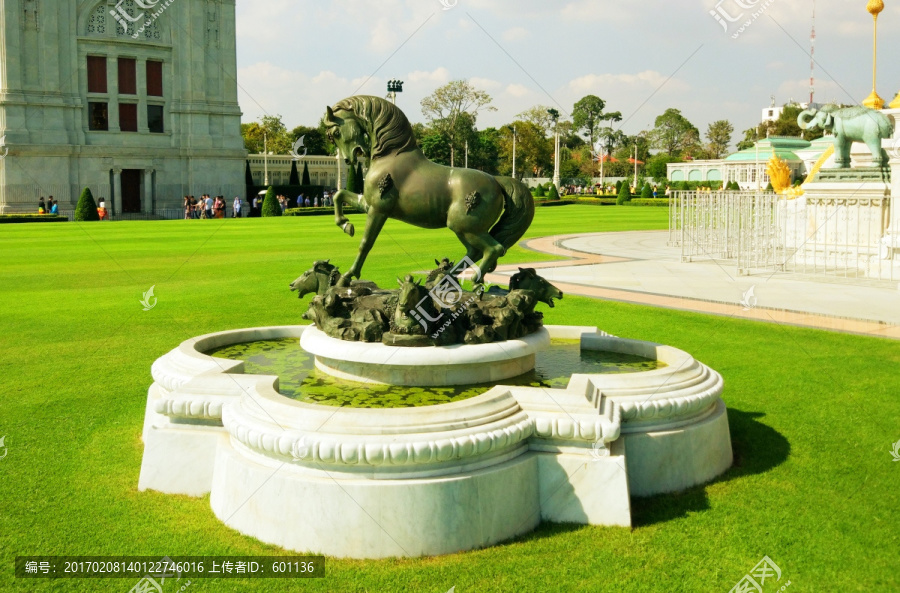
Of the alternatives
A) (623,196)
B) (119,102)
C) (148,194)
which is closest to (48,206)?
(148,194)

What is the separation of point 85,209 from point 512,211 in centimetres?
4196

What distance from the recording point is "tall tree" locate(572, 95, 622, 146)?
105000 millimetres

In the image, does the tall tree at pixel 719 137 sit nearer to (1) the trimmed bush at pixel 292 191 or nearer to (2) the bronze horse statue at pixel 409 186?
(1) the trimmed bush at pixel 292 191

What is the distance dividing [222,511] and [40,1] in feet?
169

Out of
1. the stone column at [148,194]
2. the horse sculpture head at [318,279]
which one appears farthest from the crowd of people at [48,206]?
the horse sculpture head at [318,279]

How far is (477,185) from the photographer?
23.0 ft

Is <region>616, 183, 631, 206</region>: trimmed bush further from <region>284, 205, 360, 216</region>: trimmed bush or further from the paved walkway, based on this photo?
the paved walkway

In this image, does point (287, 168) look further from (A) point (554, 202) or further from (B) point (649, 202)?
(B) point (649, 202)

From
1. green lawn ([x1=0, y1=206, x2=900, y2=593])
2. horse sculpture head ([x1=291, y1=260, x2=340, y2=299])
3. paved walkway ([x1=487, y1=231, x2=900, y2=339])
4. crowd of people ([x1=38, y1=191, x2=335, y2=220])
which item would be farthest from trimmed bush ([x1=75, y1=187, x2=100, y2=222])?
horse sculpture head ([x1=291, y1=260, x2=340, y2=299])

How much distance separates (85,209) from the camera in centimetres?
4375

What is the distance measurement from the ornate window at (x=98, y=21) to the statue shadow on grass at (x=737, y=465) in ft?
171

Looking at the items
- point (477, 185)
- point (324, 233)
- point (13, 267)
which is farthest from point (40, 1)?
point (477, 185)

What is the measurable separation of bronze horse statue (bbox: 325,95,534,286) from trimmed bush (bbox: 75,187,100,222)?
40.8m

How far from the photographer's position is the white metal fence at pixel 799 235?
59.4 feet
